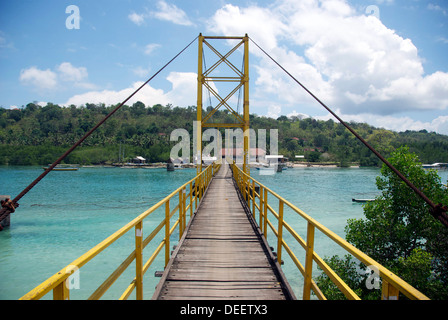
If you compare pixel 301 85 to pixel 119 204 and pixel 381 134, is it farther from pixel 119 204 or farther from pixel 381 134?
pixel 381 134

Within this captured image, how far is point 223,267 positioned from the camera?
12.2ft

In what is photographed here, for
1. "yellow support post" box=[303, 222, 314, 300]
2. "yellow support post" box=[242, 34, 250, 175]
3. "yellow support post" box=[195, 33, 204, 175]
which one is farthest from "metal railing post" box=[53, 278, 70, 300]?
"yellow support post" box=[242, 34, 250, 175]

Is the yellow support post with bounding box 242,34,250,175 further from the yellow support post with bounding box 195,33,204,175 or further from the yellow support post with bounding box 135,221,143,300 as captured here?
the yellow support post with bounding box 135,221,143,300

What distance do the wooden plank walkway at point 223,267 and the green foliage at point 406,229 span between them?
14.4 ft

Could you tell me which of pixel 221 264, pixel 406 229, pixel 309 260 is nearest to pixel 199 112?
pixel 406 229

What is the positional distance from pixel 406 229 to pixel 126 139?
99012 mm

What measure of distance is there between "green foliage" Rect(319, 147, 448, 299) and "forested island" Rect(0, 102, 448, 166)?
232 feet

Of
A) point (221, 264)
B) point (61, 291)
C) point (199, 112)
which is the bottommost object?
point (221, 264)

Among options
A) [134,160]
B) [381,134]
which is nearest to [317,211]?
[134,160]

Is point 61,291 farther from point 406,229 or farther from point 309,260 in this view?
point 406,229

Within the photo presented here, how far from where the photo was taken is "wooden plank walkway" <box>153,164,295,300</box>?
3.04 meters

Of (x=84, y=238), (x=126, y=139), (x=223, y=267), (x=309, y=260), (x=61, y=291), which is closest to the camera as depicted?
(x=61, y=291)

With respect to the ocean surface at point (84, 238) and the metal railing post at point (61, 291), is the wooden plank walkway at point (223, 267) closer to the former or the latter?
the metal railing post at point (61, 291)

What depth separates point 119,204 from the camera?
2506cm
